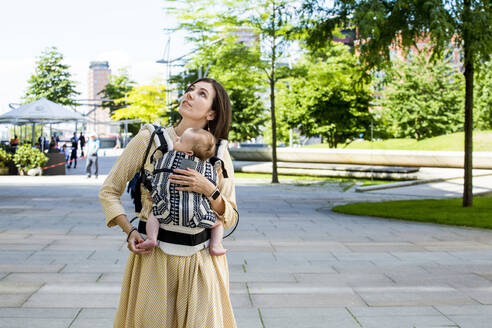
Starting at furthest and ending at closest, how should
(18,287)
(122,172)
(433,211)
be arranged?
(433,211)
(18,287)
(122,172)

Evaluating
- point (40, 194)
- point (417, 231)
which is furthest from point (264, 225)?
point (40, 194)

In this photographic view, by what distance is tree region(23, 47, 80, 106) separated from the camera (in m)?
66.6

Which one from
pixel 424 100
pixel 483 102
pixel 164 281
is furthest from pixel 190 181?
pixel 424 100

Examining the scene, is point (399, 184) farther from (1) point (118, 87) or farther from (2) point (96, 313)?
(1) point (118, 87)

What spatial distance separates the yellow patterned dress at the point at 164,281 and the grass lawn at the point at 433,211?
29.0 ft

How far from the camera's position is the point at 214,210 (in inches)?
102

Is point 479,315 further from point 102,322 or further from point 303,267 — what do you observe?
point 102,322

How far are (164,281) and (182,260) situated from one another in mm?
114

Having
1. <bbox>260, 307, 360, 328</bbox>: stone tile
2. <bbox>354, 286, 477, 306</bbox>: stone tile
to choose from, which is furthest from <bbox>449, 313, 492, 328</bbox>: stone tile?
<bbox>260, 307, 360, 328</bbox>: stone tile

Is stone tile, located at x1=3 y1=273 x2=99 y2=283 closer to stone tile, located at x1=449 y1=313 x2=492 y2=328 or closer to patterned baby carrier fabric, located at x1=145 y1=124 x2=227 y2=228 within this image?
stone tile, located at x1=449 y1=313 x2=492 y2=328

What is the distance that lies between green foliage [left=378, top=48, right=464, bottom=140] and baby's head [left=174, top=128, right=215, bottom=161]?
135 ft

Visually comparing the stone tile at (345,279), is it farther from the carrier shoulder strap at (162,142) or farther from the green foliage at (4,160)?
the green foliage at (4,160)

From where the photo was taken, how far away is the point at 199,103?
103 inches

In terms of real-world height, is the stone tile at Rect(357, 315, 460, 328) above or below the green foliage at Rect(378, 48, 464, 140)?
below
